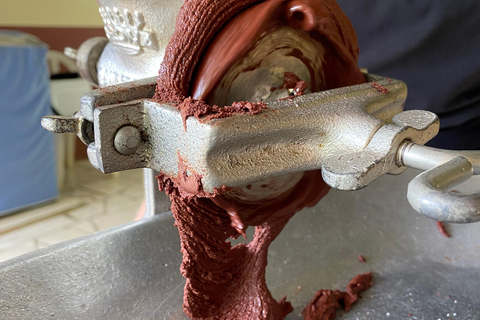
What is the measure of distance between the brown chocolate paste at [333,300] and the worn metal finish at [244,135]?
291mm

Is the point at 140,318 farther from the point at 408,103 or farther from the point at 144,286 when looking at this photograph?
the point at 408,103

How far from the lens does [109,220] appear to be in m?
2.02

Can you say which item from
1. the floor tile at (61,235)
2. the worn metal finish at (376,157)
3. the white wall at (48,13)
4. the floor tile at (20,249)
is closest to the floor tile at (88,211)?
the floor tile at (61,235)

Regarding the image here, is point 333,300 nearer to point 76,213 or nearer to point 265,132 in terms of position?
point 265,132

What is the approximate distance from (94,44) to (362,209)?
556 millimetres

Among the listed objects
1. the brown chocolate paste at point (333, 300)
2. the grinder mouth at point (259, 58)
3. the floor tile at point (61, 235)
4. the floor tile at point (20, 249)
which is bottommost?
the floor tile at point (61, 235)

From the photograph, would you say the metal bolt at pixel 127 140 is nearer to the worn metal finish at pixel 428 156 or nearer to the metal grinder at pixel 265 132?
the metal grinder at pixel 265 132

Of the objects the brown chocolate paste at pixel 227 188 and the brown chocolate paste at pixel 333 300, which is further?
the brown chocolate paste at pixel 333 300

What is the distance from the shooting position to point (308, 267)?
0.72 metres

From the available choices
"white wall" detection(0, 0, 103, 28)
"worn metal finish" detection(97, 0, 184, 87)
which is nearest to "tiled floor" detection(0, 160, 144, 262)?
"white wall" detection(0, 0, 103, 28)

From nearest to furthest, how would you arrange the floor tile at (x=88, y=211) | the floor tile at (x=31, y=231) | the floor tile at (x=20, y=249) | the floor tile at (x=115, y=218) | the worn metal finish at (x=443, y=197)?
the worn metal finish at (x=443, y=197), the floor tile at (x=20, y=249), the floor tile at (x=31, y=231), the floor tile at (x=115, y=218), the floor tile at (x=88, y=211)

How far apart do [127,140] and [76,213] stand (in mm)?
1876

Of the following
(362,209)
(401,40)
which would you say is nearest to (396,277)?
(362,209)

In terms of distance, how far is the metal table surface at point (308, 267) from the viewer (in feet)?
1.84
